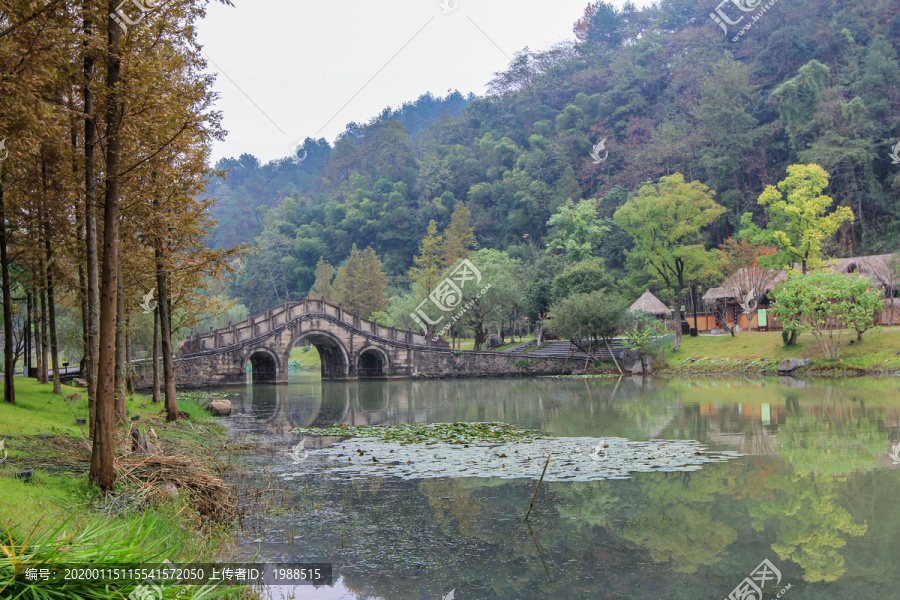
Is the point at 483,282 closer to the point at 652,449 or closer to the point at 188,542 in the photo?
the point at 652,449

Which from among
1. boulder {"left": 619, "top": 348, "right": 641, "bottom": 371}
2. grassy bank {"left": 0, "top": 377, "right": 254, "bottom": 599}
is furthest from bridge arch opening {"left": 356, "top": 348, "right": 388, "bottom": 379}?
grassy bank {"left": 0, "top": 377, "right": 254, "bottom": 599}

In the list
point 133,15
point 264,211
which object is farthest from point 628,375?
point 264,211

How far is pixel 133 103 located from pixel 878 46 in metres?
53.7

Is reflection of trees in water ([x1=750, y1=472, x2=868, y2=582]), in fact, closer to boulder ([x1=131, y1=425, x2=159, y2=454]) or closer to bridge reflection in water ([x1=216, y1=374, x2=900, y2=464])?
bridge reflection in water ([x1=216, y1=374, x2=900, y2=464])

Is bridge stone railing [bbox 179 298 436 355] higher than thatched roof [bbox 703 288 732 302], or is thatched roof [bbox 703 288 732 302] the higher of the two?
thatched roof [bbox 703 288 732 302]

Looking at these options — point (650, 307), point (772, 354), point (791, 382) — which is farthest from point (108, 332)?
point (650, 307)

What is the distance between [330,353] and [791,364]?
82.3 feet

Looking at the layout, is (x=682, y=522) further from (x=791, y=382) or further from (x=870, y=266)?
(x=870, y=266)

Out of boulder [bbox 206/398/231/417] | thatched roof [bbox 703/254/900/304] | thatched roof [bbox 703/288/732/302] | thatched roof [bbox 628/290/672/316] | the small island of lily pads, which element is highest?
thatched roof [bbox 703/254/900/304]

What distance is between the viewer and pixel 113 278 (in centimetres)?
683

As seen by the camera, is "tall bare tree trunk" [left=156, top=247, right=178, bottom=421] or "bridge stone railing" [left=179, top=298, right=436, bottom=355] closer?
"tall bare tree trunk" [left=156, top=247, right=178, bottom=421]

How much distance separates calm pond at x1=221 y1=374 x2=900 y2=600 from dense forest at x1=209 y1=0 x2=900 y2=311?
32796mm

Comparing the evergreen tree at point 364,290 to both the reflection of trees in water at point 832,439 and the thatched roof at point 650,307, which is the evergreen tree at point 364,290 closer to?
the thatched roof at point 650,307

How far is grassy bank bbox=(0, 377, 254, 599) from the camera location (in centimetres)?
370
